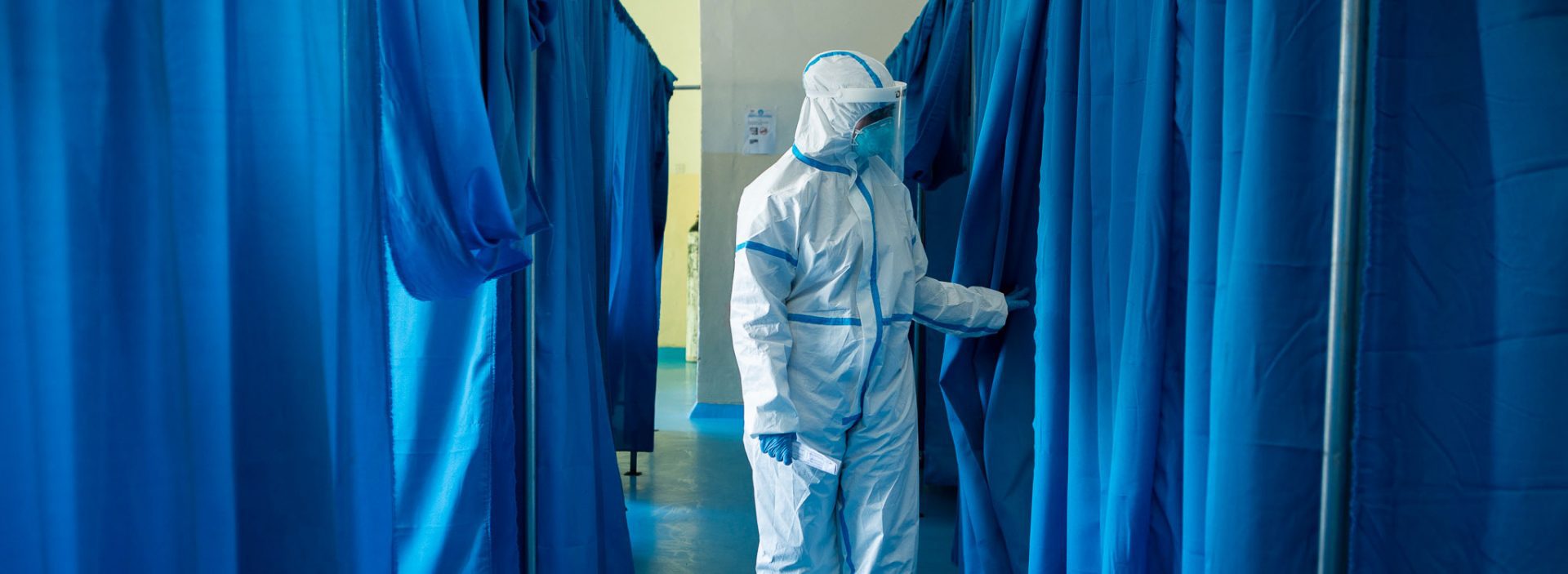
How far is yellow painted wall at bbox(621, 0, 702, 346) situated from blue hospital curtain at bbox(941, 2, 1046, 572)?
245 inches

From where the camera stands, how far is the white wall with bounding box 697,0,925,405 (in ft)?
16.5

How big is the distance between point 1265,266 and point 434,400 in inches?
66.5

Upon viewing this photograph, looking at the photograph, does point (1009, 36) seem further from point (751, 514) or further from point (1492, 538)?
point (751, 514)

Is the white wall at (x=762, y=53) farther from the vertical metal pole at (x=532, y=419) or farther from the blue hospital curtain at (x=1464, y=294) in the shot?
the blue hospital curtain at (x=1464, y=294)

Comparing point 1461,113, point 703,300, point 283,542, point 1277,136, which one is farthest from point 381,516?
point 703,300

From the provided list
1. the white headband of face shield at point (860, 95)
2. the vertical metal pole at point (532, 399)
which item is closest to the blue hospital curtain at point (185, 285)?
the vertical metal pole at point (532, 399)

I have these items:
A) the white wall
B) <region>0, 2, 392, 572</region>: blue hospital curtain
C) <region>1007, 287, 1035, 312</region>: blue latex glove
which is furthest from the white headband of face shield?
the white wall

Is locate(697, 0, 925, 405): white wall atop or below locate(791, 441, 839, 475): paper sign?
atop

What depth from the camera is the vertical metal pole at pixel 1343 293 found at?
42.3 inches

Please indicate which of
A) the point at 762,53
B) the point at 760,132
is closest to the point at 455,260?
the point at 760,132

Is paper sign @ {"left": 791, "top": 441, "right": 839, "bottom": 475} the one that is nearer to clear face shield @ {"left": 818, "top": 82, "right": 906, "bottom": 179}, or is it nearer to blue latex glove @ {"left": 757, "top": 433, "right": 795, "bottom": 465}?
blue latex glove @ {"left": 757, "top": 433, "right": 795, "bottom": 465}

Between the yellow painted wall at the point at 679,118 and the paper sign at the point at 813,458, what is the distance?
6452mm

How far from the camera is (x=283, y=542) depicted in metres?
1.17

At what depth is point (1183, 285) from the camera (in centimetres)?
150
